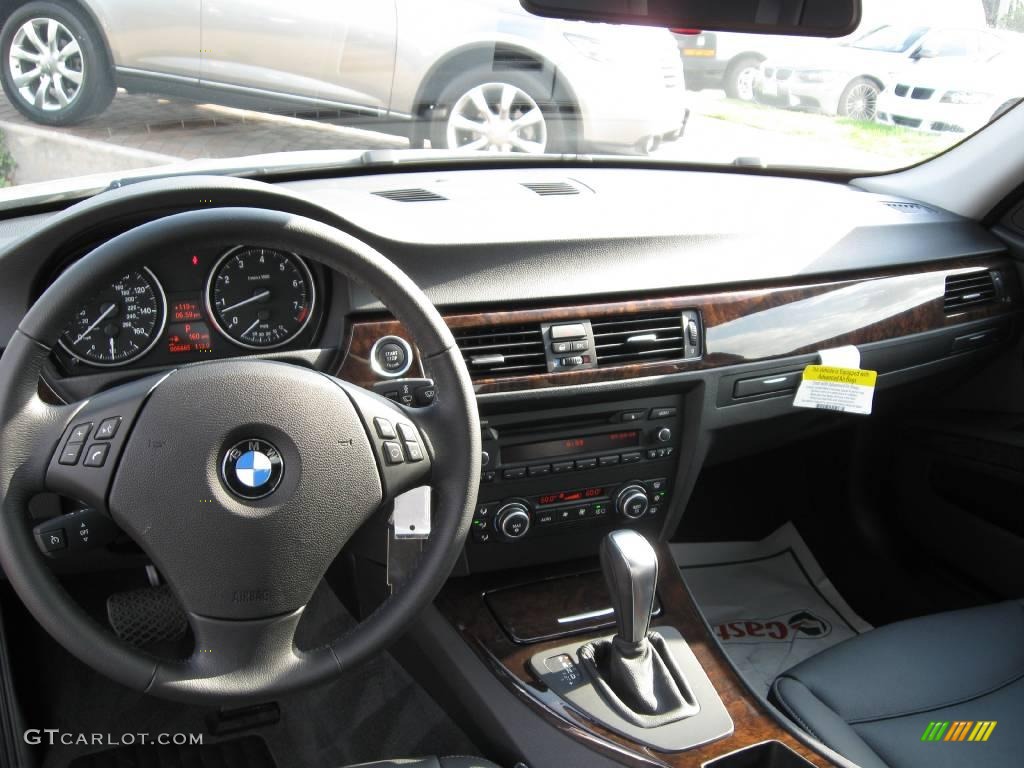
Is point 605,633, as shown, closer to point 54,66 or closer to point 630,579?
point 630,579

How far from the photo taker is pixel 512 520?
2.01m

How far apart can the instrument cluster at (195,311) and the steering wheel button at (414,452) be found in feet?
1.21

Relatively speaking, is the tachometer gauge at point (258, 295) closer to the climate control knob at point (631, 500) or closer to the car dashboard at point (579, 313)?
the car dashboard at point (579, 313)

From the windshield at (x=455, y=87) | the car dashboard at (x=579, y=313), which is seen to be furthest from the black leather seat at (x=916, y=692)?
the windshield at (x=455, y=87)

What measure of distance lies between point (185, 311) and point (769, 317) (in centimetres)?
124

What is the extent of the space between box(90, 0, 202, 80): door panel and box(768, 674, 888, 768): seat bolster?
6.45ft

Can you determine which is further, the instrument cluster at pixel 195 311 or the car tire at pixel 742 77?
the car tire at pixel 742 77

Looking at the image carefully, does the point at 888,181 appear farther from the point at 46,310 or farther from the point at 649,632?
the point at 46,310

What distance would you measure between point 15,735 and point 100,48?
4.93 feet

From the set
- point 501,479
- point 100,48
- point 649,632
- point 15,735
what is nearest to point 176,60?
Result: point 100,48

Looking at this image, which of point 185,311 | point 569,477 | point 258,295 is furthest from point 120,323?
point 569,477

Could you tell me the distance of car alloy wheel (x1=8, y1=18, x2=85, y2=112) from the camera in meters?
2.07

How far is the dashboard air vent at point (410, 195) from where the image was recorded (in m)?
2.02

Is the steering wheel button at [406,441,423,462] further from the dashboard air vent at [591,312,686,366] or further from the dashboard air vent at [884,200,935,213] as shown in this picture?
the dashboard air vent at [884,200,935,213]
